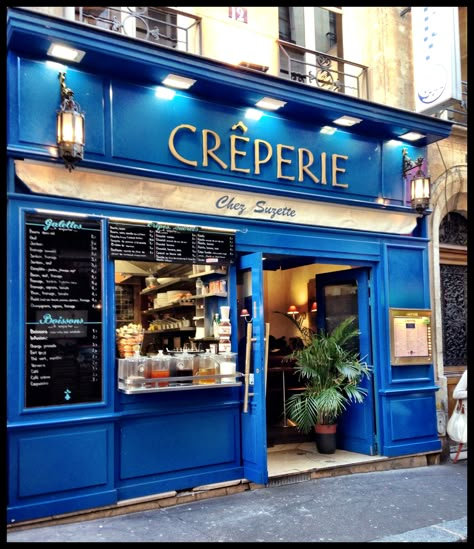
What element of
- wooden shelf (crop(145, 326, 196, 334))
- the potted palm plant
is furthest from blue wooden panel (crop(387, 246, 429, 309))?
wooden shelf (crop(145, 326, 196, 334))

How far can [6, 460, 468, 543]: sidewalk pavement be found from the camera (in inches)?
211

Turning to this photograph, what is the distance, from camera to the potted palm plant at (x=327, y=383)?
318 inches

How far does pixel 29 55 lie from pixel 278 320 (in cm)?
1007

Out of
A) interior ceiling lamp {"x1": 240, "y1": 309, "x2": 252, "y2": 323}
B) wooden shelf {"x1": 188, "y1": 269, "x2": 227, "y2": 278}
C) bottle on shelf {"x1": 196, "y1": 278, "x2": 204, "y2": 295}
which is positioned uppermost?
wooden shelf {"x1": 188, "y1": 269, "x2": 227, "y2": 278}

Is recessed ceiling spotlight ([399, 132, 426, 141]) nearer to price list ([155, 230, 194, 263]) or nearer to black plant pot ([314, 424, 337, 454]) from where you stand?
price list ([155, 230, 194, 263])

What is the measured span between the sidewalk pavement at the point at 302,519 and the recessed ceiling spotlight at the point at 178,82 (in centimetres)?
476

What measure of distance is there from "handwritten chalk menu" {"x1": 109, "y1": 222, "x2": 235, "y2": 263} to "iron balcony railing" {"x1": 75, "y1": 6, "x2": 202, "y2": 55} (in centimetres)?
246

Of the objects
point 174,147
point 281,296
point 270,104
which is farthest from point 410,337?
point 281,296

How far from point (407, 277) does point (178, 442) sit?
4365 millimetres

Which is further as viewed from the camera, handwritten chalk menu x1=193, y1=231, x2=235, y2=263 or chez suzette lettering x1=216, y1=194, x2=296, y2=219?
chez suzette lettering x1=216, y1=194, x2=296, y2=219

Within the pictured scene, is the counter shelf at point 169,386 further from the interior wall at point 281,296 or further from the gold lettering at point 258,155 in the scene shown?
the interior wall at point 281,296

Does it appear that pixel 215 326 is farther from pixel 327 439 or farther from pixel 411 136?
pixel 411 136

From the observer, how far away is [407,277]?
29.1ft

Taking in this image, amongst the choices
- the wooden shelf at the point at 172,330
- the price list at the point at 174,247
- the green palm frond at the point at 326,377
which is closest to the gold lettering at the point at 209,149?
the price list at the point at 174,247
